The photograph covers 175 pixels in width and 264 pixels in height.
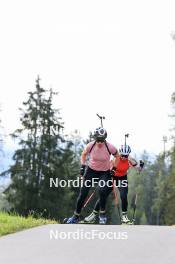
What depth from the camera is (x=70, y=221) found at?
520 inches

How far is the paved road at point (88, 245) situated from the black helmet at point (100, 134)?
7.54ft

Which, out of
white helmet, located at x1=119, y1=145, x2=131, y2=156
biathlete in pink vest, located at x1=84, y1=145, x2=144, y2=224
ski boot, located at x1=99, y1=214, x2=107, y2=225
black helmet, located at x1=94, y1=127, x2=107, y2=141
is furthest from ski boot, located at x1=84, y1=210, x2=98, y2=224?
black helmet, located at x1=94, y1=127, x2=107, y2=141

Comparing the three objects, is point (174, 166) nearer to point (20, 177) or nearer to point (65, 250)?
point (20, 177)

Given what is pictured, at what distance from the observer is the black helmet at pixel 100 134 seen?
1291cm

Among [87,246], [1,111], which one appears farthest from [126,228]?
[1,111]

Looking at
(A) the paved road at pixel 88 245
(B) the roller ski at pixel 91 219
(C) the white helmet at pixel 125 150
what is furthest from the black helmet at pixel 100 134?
(A) the paved road at pixel 88 245

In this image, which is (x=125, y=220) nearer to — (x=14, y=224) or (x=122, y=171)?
(x=122, y=171)

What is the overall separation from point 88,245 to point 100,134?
174 inches

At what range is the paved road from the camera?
7.61 m

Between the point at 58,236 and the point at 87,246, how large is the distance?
120 centimetres

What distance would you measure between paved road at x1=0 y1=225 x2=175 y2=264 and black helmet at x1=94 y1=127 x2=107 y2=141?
2298mm

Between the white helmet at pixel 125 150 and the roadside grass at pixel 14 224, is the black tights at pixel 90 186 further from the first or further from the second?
the roadside grass at pixel 14 224

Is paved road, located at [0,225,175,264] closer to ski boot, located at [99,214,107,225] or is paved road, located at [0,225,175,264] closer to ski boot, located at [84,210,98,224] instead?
ski boot, located at [99,214,107,225]

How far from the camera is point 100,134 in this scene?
509 inches
